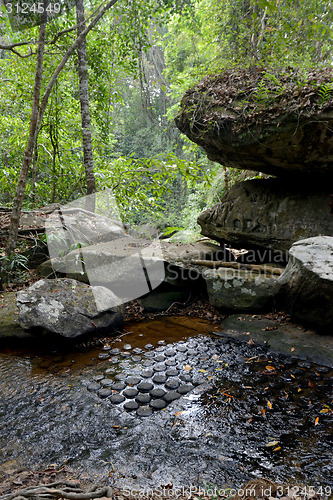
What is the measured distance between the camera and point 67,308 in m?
4.18

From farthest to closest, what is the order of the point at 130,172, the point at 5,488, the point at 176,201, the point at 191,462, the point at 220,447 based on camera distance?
1. the point at 176,201
2. the point at 130,172
3. the point at 220,447
4. the point at 191,462
5. the point at 5,488

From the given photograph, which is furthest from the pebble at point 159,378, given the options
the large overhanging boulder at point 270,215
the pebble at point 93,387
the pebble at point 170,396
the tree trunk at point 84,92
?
the tree trunk at point 84,92

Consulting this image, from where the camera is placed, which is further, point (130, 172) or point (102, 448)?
point (130, 172)

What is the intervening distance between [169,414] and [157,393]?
341mm

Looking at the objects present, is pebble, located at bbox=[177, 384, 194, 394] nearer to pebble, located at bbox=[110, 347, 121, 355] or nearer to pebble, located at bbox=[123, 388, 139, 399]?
pebble, located at bbox=[123, 388, 139, 399]

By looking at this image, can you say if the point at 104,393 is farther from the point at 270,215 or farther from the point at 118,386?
the point at 270,215

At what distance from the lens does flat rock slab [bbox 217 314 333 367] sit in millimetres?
3680

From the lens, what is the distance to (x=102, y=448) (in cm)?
234

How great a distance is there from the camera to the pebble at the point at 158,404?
2867 millimetres

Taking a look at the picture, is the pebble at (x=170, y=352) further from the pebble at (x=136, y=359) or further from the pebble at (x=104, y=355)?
the pebble at (x=104, y=355)

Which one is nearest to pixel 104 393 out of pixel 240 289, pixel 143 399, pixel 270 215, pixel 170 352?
pixel 143 399

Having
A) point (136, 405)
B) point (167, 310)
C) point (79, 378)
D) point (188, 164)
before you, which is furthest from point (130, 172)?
point (136, 405)

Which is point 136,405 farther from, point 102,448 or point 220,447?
point 220,447

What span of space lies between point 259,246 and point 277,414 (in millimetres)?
3707
